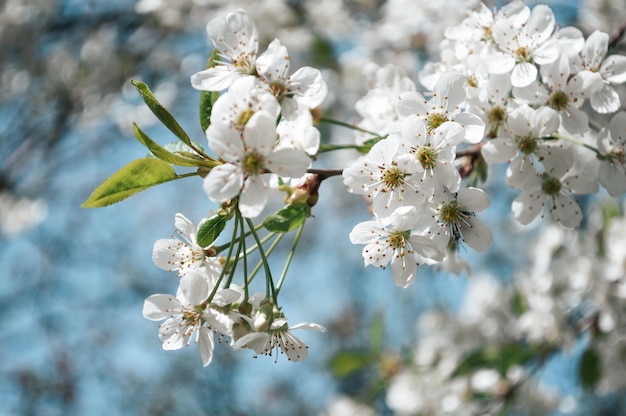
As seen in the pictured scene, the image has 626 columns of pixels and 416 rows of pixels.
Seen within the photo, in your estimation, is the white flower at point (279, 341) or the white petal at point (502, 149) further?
the white petal at point (502, 149)

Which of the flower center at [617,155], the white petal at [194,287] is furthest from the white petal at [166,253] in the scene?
the flower center at [617,155]

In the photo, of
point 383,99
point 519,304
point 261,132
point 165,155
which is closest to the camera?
point 261,132

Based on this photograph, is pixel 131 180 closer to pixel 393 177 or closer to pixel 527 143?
pixel 393 177

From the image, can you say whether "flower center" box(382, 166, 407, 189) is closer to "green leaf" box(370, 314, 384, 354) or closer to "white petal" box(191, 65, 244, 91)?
"white petal" box(191, 65, 244, 91)

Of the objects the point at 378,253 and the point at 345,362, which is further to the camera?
the point at 345,362

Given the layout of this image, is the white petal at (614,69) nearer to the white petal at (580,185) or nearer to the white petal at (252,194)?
the white petal at (580,185)

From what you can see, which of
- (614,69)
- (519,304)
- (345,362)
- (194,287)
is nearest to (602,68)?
(614,69)

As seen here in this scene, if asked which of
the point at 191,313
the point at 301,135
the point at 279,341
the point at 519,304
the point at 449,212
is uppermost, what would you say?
the point at 301,135
